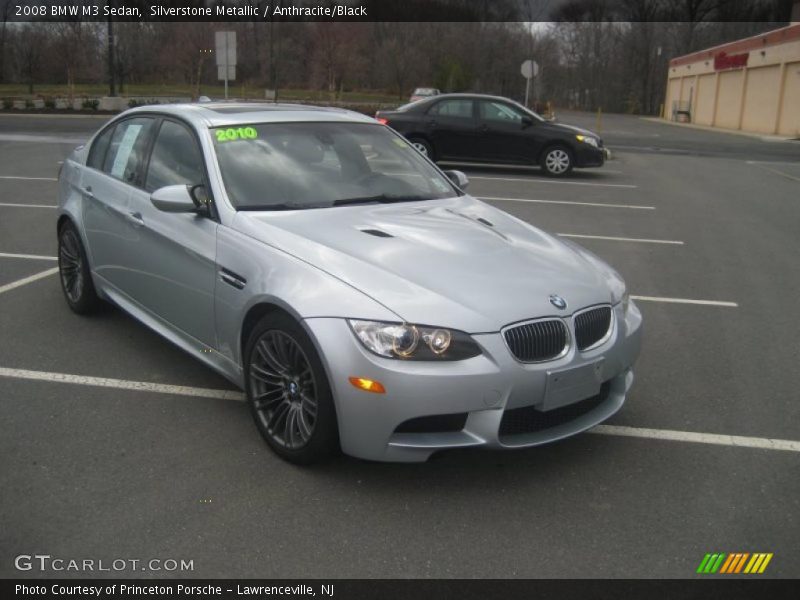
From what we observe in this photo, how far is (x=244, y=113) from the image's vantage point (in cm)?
483

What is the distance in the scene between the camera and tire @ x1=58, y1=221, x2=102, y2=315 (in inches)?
221

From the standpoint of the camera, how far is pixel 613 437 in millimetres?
4043

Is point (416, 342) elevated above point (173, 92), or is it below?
below

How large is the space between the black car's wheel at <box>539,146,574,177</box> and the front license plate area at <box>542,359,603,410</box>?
497 inches

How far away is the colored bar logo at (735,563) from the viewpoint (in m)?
2.96

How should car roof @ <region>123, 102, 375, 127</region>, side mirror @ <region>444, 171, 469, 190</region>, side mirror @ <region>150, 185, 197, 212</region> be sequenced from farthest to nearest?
side mirror @ <region>444, 171, 469, 190</region>, car roof @ <region>123, 102, 375, 127</region>, side mirror @ <region>150, 185, 197, 212</region>

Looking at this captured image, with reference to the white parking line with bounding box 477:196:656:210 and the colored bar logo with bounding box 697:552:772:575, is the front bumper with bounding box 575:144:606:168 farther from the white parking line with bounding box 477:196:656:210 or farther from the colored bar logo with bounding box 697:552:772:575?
the colored bar logo with bounding box 697:552:772:575

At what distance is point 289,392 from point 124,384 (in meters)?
1.50

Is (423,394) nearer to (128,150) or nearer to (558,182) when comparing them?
(128,150)

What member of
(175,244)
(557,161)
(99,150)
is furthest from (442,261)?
(557,161)

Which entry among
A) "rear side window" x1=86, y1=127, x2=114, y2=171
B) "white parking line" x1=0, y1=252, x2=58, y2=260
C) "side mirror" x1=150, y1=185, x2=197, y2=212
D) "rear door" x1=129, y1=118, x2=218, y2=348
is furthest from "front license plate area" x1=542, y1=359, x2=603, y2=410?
"white parking line" x1=0, y1=252, x2=58, y2=260

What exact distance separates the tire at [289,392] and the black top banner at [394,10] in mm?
28552

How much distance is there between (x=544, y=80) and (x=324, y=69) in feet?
115

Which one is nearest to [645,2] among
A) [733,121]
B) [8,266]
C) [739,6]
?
[739,6]
